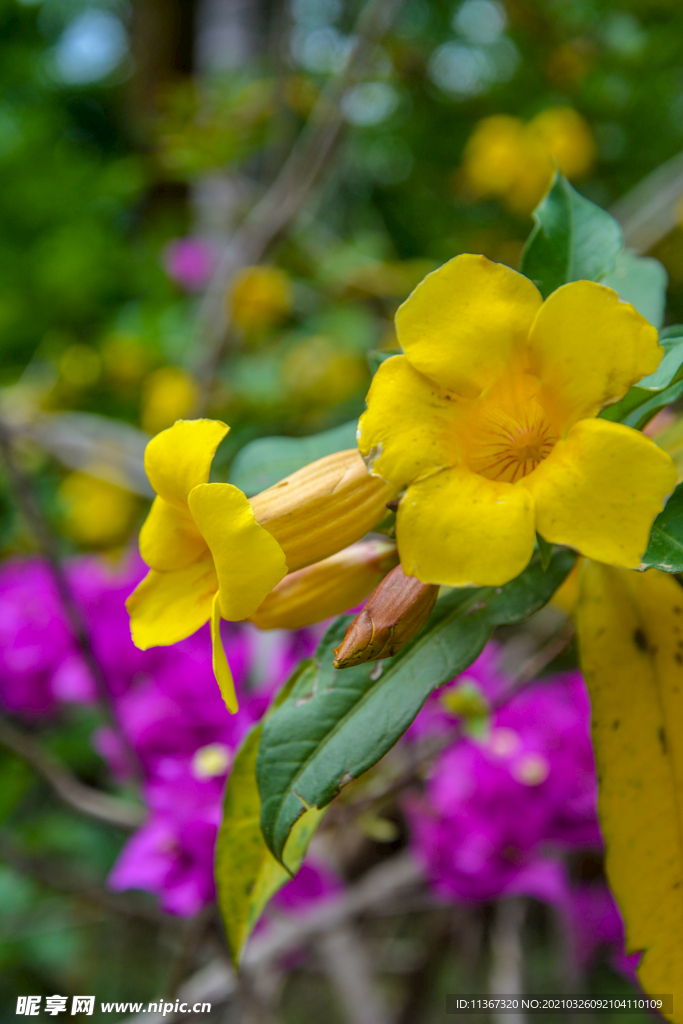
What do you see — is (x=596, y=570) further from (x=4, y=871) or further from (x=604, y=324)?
(x=4, y=871)

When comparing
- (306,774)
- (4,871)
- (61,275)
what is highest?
(306,774)

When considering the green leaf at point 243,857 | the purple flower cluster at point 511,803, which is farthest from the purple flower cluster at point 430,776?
the green leaf at point 243,857

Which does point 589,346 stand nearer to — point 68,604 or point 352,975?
point 68,604

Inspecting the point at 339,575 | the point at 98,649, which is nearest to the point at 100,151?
the point at 98,649

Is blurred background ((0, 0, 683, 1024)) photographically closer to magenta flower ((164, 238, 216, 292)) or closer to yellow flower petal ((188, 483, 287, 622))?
magenta flower ((164, 238, 216, 292))

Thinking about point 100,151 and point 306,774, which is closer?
point 306,774

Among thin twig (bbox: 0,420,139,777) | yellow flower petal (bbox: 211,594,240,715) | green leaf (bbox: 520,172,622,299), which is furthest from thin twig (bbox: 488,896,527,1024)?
green leaf (bbox: 520,172,622,299)

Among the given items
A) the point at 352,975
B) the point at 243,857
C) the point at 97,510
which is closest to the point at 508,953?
the point at 352,975

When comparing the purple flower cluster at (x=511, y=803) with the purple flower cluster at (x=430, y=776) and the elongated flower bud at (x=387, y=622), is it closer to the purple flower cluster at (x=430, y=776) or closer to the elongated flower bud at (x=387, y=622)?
the purple flower cluster at (x=430, y=776)
